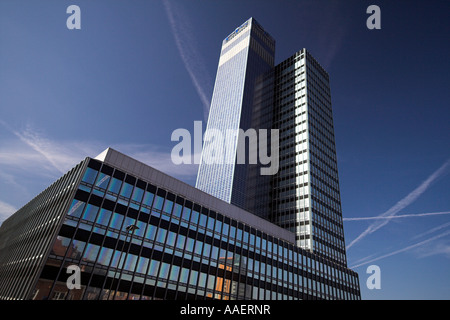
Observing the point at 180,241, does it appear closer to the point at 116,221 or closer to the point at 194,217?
the point at 194,217

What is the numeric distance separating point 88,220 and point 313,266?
65278 millimetres

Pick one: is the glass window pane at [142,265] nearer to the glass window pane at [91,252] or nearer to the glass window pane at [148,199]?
the glass window pane at [91,252]

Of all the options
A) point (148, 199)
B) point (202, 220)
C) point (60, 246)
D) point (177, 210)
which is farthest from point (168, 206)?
point (60, 246)

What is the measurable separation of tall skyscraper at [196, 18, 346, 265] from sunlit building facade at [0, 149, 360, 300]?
42555 mm

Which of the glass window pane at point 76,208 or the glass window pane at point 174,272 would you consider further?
the glass window pane at point 174,272

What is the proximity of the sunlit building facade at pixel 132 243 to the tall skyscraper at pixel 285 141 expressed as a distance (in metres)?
42.6

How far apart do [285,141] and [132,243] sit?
96.1 m

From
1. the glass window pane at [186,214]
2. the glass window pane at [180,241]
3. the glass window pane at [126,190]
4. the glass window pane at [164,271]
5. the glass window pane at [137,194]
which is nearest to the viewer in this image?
the glass window pane at [164,271]

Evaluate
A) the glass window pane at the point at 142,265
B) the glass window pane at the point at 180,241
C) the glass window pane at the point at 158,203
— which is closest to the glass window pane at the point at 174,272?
the glass window pane at the point at 180,241

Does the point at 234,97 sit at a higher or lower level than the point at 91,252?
higher

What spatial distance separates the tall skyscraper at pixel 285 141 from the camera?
4254 inches

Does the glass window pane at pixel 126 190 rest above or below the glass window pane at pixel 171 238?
above

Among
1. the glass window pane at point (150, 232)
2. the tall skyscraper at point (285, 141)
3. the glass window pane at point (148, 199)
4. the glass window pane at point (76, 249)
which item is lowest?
the glass window pane at point (76, 249)

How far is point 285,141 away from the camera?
129m
